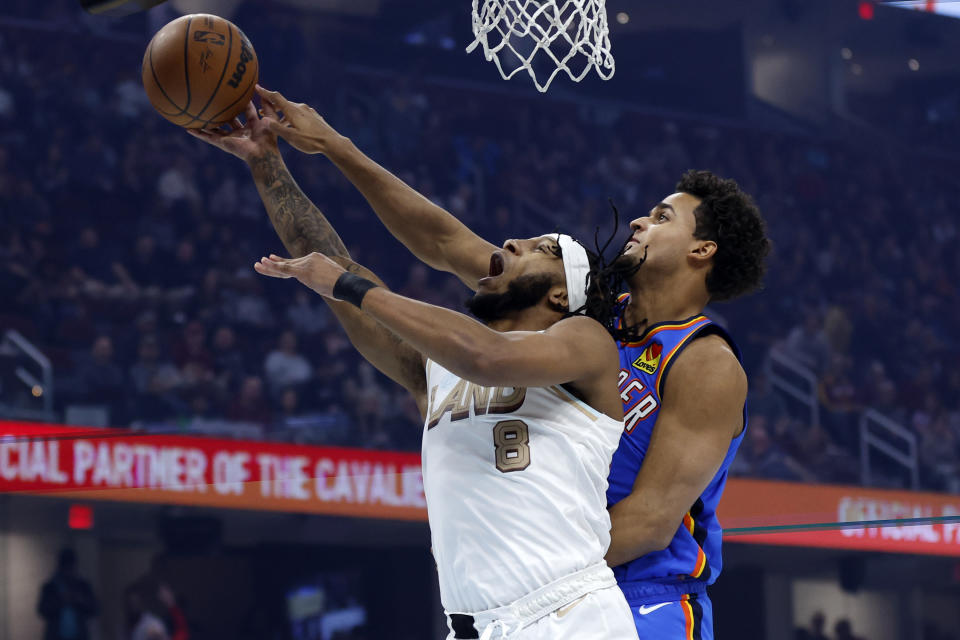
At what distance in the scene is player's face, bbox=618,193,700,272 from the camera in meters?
2.83

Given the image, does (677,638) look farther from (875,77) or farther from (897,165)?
(875,77)

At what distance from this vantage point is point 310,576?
5.51m

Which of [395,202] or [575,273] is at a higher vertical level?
[395,202]

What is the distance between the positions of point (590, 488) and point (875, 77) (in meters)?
14.2

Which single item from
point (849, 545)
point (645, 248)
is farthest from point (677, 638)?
point (849, 545)

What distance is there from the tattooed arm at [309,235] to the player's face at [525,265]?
0.37m

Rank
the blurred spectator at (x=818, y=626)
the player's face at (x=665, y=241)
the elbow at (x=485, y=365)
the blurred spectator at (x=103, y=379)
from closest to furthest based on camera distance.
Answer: the elbow at (x=485, y=365)
the player's face at (x=665, y=241)
the blurred spectator at (x=818, y=626)
the blurred spectator at (x=103, y=379)

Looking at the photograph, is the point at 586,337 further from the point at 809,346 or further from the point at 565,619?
the point at 809,346

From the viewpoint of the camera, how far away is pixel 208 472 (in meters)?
7.23

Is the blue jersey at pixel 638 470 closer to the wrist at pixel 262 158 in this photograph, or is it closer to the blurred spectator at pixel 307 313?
the wrist at pixel 262 158

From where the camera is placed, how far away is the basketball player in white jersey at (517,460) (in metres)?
2.27

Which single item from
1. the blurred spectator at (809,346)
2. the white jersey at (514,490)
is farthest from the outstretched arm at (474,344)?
the blurred spectator at (809,346)

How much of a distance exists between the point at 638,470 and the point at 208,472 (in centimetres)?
510

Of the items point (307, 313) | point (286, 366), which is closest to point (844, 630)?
point (286, 366)
